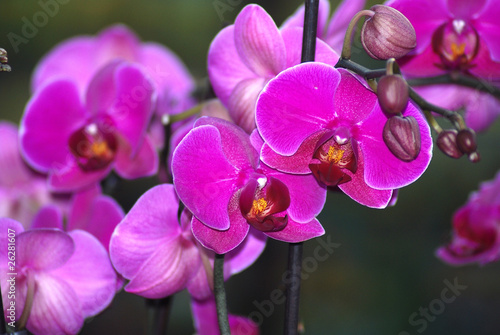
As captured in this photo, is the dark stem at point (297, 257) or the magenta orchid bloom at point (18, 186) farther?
the magenta orchid bloom at point (18, 186)

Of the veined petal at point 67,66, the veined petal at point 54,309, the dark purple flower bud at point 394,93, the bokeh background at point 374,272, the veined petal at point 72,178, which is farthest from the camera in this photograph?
the bokeh background at point 374,272

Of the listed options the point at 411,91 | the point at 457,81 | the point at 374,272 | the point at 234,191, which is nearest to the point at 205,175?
the point at 234,191

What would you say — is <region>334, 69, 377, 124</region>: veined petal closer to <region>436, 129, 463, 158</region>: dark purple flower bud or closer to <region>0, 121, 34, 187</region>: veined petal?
<region>436, 129, 463, 158</region>: dark purple flower bud

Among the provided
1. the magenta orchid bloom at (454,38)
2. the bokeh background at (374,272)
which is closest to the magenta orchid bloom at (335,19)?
the magenta orchid bloom at (454,38)

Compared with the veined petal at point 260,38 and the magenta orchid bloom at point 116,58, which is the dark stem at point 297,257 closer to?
the veined petal at point 260,38

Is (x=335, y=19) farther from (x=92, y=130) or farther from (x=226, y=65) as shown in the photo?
(x=92, y=130)

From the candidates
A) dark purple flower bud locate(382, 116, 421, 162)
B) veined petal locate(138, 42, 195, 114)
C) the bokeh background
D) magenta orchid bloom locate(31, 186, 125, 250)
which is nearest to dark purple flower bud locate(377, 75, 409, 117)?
dark purple flower bud locate(382, 116, 421, 162)

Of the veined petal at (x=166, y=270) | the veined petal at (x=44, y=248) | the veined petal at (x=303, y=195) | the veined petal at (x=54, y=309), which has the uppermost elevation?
the veined petal at (x=303, y=195)
